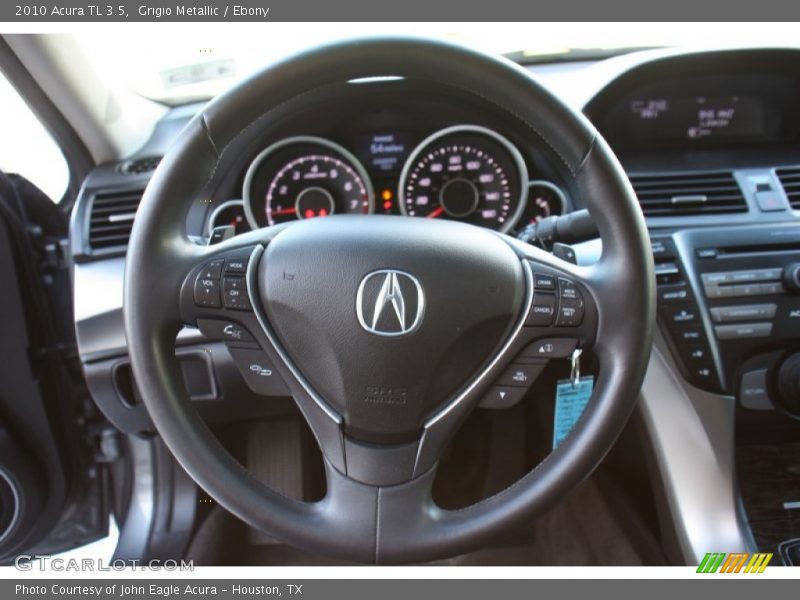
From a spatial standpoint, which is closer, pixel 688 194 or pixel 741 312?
pixel 741 312

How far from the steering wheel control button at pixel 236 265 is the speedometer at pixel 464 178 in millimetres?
614

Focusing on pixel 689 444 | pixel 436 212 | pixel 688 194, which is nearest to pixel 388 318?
pixel 436 212

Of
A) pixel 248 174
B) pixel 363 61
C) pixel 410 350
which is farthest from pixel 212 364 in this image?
pixel 363 61

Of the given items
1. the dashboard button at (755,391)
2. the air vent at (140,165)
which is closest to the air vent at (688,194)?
the dashboard button at (755,391)

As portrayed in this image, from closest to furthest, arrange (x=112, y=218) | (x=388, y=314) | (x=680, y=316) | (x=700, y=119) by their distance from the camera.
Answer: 1. (x=388, y=314)
2. (x=680, y=316)
3. (x=112, y=218)
4. (x=700, y=119)

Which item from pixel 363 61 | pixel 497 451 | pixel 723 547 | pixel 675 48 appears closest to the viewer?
pixel 363 61

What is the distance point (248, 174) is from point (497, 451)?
0.92 m

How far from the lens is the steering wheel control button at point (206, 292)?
88 cm

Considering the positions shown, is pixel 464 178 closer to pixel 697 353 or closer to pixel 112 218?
pixel 697 353

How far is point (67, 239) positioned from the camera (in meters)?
1.49

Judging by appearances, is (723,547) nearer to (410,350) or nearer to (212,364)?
(410,350)

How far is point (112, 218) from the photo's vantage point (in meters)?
1.39

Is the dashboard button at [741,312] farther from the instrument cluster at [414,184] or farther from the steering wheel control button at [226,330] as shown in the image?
the steering wheel control button at [226,330]

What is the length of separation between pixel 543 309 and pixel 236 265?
0.42 m
